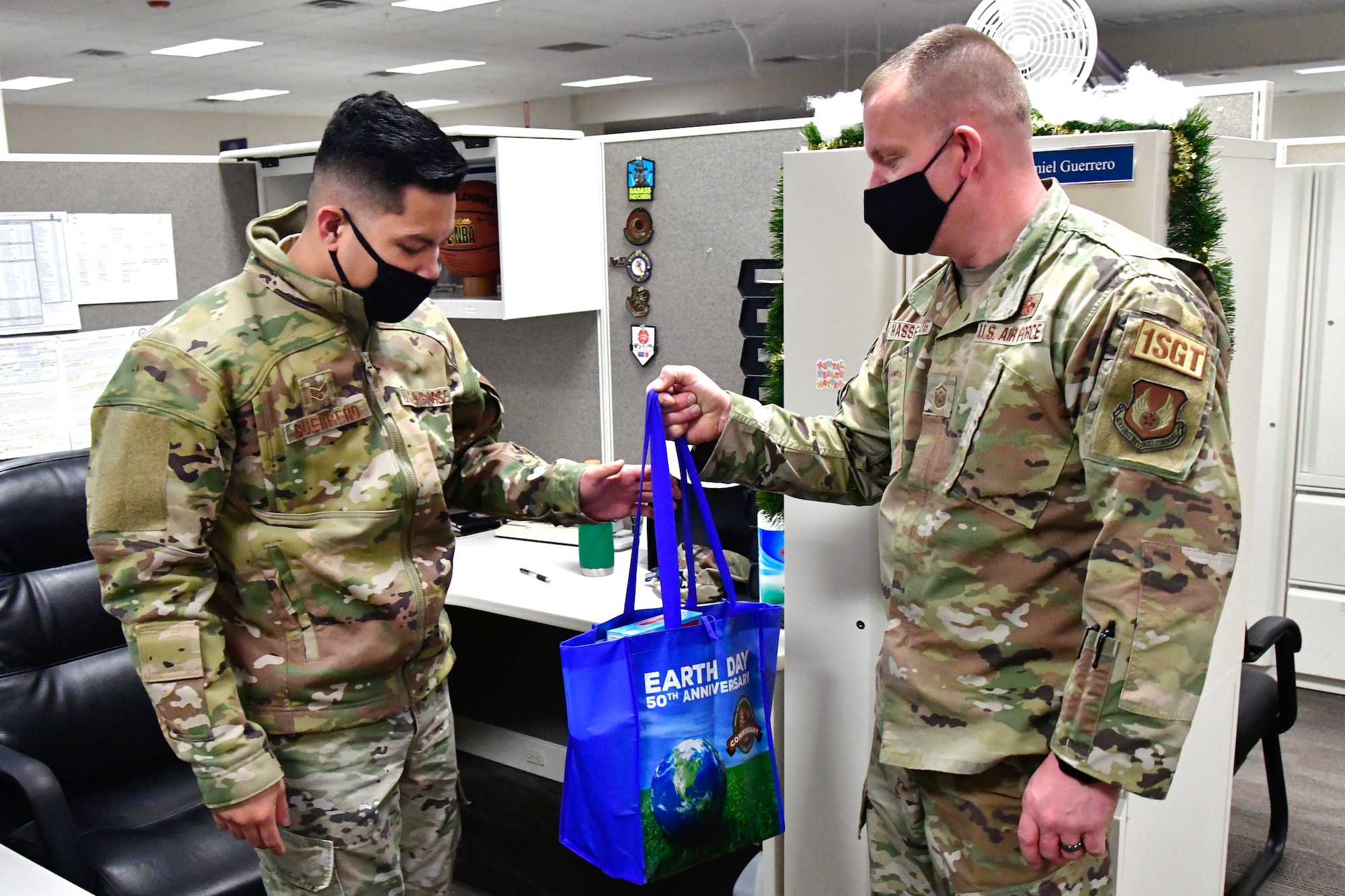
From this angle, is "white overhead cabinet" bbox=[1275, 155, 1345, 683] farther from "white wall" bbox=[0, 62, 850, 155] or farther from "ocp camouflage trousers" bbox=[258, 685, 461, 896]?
"white wall" bbox=[0, 62, 850, 155]

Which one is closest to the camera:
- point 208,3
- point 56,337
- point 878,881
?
point 878,881

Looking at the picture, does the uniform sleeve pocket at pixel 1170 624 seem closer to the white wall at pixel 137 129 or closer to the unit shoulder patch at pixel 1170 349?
the unit shoulder patch at pixel 1170 349

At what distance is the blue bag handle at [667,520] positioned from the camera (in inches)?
48.6

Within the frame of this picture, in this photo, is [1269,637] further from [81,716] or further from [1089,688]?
[81,716]

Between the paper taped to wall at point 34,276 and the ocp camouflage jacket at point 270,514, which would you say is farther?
the paper taped to wall at point 34,276

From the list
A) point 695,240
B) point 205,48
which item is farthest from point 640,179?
point 205,48

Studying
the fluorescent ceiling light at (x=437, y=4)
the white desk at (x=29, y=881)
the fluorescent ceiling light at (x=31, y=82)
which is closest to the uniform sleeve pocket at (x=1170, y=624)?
the white desk at (x=29, y=881)

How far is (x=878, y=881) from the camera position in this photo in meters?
1.27

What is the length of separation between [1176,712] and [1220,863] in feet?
2.69

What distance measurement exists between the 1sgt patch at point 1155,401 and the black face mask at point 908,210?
236mm

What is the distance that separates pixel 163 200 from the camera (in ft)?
7.04

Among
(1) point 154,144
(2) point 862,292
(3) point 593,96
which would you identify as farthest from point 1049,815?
(1) point 154,144

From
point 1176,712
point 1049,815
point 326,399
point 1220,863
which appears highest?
point 326,399

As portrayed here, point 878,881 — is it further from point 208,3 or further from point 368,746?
point 208,3
